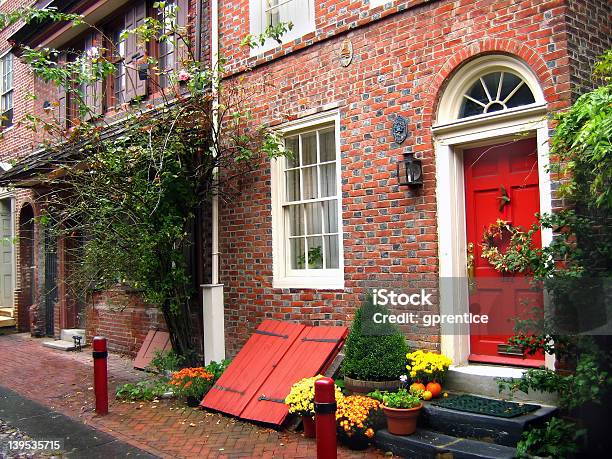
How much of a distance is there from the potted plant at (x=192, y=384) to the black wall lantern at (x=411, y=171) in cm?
344

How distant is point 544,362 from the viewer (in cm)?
548

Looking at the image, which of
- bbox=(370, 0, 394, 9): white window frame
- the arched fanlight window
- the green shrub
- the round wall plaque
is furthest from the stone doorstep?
bbox=(370, 0, 394, 9): white window frame

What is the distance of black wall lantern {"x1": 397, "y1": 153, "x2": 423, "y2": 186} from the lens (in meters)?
6.12

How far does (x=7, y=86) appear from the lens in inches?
598

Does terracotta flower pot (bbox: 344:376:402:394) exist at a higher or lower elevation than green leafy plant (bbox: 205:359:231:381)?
higher

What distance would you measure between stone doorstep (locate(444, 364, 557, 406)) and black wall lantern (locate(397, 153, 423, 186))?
1.91m

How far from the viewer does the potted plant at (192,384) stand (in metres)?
7.20

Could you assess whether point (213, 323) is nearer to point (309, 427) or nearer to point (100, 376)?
point (100, 376)

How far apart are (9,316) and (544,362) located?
13.1m

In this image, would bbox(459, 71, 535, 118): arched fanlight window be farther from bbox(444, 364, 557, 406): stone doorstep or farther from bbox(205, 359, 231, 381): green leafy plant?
bbox(205, 359, 231, 381): green leafy plant

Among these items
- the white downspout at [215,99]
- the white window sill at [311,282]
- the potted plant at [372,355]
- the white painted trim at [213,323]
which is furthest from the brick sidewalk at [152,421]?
the white downspout at [215,99]

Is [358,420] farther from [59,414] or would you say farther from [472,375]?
[59,414]

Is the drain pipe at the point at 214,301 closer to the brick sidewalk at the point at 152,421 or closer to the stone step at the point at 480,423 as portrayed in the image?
the brick sidewalk at the point at 152,421

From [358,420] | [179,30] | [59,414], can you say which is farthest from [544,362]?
[179,30]
